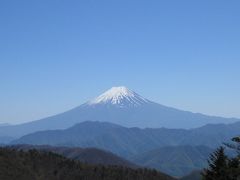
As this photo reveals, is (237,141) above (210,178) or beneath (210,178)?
above

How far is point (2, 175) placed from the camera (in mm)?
141125

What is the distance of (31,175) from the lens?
171 meters

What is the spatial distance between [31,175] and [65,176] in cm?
3106

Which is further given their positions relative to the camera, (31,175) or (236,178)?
(31,175)

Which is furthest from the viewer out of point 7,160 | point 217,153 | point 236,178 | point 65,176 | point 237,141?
point 65,176

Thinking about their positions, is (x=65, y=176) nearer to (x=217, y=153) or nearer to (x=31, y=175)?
(x=31, y=175)

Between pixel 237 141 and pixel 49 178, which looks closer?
pixel 237 141

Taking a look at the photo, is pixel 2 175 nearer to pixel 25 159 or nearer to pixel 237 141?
pixel 25 159

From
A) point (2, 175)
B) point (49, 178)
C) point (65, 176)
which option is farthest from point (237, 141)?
point (65, 176)

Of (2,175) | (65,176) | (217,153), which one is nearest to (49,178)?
(65,176)

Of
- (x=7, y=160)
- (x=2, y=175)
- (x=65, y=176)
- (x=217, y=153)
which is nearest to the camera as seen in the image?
(x=217, y=153)

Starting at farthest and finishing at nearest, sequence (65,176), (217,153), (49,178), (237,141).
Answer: (65,176)
(49,178)
(217,153)
(237,141)

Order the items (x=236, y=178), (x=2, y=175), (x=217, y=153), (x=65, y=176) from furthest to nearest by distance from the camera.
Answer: (x=65, y=176)
(x=2, y=175)
(x=217, y=153)
(x=236, y=178)

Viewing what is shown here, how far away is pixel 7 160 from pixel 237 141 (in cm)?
15231
